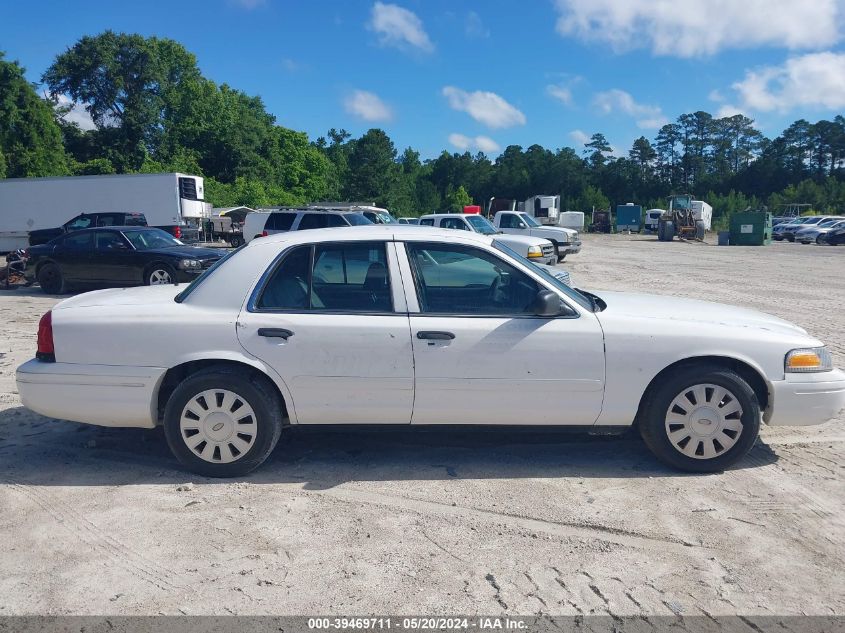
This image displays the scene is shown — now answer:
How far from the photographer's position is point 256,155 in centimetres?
6538

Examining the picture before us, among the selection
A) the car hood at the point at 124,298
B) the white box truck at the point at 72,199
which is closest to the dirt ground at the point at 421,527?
the car hood at the point at 124,298

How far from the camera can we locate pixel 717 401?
4.41 m

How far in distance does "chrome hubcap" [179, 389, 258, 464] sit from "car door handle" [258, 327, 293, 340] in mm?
428

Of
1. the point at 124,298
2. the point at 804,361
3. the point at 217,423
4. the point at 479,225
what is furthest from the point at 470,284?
the point at 479,225

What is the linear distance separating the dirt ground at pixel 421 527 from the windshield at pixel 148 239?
8.98 m

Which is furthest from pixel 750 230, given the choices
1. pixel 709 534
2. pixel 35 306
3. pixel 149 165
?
pixel 149 165

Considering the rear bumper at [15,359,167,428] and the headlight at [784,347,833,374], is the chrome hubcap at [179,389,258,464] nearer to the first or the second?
the rear bumper at [15,359,167,428]

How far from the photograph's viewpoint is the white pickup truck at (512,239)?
1714cm

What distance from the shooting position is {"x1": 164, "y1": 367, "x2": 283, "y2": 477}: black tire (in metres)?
4.34

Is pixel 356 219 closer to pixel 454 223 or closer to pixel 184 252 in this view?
pixel 454 223

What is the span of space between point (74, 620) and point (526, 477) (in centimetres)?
269

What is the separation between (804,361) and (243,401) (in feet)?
12.0

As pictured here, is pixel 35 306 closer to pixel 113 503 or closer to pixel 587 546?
pixel 113 503

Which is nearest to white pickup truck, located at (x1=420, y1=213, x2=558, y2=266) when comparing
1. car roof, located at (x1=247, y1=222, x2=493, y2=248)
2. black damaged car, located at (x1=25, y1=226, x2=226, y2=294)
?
black damaged car, located at (x1=25, y1=226, x2=226, y2=294)
